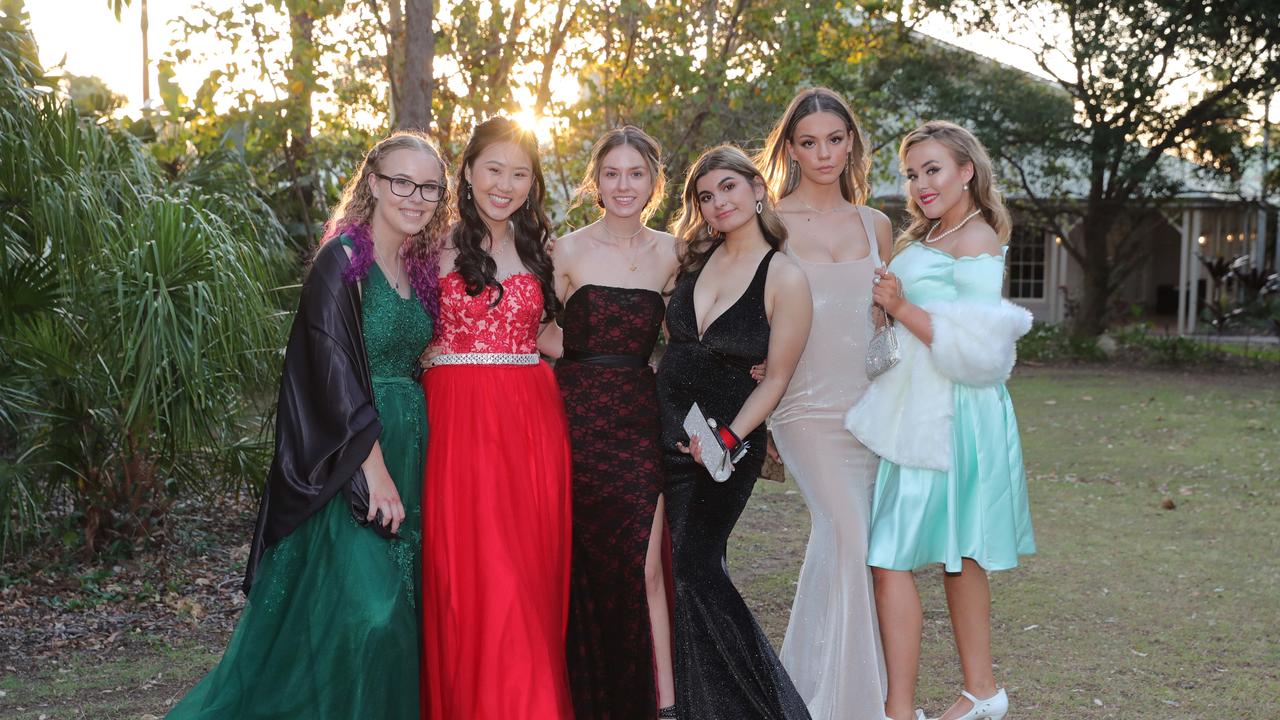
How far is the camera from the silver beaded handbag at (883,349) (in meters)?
4.17

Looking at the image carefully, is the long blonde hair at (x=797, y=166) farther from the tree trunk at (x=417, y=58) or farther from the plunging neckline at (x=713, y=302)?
the tree trunk at (x=417, y=58)

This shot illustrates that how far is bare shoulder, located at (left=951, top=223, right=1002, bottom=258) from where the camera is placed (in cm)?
416

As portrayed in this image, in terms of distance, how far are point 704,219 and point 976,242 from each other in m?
0.97

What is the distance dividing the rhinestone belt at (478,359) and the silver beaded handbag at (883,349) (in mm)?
1250

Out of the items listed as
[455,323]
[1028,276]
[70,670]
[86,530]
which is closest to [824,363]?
[455,323]

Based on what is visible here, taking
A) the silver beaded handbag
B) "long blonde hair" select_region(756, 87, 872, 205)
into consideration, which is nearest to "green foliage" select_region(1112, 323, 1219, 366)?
"long blonde hair" select_region(756, 87, 872, 205)

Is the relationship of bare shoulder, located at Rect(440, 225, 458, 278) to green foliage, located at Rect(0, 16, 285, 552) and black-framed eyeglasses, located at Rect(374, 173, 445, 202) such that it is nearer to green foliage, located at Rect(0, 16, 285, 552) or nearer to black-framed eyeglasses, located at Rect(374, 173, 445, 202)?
black-framed eyeglasses, located at Rect(374, 173, 445, 202)

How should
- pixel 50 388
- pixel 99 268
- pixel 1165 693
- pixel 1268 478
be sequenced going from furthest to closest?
pixel 1268 478
pixel 50 388
pixel 99 268
pixel 1165 693

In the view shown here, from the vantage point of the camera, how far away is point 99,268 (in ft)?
19.1

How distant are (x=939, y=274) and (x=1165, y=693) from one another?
7.19ft

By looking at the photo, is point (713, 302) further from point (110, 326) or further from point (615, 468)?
point (110, 326)

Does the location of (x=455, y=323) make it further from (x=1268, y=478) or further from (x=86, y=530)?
(x=1268, y=478)

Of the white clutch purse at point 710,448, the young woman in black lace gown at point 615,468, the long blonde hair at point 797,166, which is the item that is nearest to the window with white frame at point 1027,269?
the long blonde hair at point 797,166

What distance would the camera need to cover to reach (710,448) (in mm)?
4039
